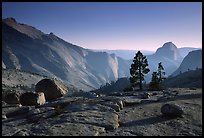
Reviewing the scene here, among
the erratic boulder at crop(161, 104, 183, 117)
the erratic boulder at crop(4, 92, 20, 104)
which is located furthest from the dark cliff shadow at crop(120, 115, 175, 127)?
the erratic boulder at crop(4, 92, 20, 104)

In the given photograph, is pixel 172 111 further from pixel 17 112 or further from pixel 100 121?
pixel 17 112

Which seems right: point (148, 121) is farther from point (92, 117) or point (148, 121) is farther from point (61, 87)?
point (61, 87)

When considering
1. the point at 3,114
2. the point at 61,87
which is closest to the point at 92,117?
the point at 3,114

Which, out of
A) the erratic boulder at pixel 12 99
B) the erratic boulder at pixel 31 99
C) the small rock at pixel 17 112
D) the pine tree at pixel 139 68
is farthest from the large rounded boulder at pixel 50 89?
the pine tree at pixel 139 68

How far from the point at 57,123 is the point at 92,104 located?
296 inches

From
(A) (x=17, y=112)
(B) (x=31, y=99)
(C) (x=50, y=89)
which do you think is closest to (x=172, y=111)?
(A) (x=17, y=112)

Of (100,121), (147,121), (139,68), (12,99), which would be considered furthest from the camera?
(139,68)

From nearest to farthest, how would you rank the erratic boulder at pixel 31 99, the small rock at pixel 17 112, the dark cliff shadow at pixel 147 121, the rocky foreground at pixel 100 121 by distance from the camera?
the rocky foreground at pixel 100 121, the dark cliff shadow at pixel 147 121, the small rock at pixel 17 112, the erratic boulder at pixel 31 99

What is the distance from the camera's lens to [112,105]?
1030 inches

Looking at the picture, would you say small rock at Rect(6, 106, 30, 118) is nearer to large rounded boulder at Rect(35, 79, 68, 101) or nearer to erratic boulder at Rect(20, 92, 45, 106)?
erratic boulder at Rect(20, 92, 45, 106)

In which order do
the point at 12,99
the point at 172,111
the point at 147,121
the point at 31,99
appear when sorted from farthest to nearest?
the point at 12,99 → the point at 31,99 → the point at 172,111 → the point at 147,121

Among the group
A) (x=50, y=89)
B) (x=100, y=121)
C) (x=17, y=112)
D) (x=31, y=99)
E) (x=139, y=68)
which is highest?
(x=139, y=68)

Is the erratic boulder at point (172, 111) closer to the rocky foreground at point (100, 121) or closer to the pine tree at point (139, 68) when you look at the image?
the rocky foreground at point (100, 121)

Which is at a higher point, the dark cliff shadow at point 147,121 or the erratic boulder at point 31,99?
the erratic boulder at point 31,99
